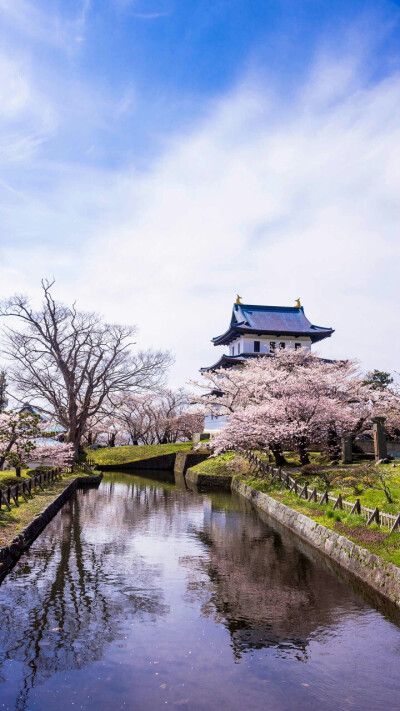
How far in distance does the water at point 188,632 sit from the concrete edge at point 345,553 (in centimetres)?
53

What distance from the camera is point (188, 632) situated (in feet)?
30.6

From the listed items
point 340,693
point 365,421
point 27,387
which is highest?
point 27,387

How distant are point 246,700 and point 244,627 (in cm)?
264

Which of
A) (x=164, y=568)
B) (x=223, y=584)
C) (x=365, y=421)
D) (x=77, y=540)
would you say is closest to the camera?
(x=223, y=584)

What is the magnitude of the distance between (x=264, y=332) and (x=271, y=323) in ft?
9.71

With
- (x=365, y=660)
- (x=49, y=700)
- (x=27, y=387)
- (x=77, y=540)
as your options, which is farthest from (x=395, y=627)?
(x=27, y=387)

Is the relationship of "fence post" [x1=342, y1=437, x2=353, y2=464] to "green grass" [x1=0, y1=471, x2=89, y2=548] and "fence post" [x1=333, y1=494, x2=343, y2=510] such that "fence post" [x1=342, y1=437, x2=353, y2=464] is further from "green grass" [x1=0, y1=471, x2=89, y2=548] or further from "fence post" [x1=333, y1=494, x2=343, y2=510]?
"green grass" [x1=0, y1=471, x2=89, y2=548]

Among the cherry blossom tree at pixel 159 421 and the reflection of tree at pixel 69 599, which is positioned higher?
the cherry blossom tree at pixel 159 421

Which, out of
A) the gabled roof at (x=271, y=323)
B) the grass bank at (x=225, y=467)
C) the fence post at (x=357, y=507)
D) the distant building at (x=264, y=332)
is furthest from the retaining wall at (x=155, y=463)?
the fence post at (x=357, y=507)

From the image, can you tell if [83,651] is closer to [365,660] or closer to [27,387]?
[365,660]

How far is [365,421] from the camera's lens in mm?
34094

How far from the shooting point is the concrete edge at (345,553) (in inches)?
431

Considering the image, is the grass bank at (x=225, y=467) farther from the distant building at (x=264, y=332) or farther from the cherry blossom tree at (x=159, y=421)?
the cherry blossom tree at (x=159, y=421)

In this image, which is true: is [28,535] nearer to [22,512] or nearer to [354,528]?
[22,512]
